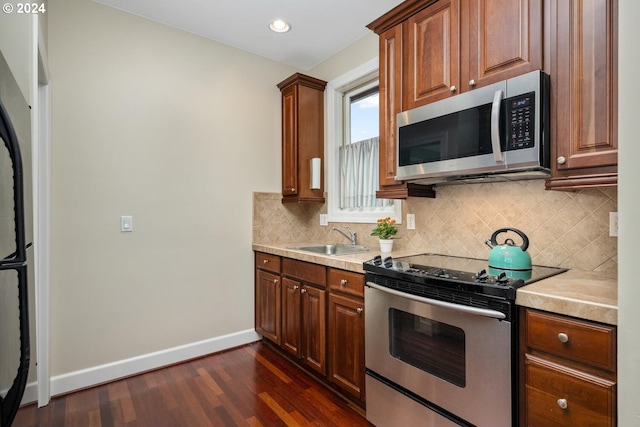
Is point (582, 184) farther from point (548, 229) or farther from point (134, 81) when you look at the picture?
point (134, 81)

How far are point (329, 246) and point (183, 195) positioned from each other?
135 centimetres

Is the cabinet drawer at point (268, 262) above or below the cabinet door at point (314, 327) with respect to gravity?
above

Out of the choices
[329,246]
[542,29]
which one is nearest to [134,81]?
[329,246]

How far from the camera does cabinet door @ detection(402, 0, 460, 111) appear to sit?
1835 mm

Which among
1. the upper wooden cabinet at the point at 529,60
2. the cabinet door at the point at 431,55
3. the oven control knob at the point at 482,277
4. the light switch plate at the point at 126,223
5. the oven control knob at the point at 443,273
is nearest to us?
the upper wooden cabinet at the point at 529,60

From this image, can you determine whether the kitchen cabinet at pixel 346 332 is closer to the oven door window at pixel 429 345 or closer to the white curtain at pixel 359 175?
the oven door window at pixel 429 345

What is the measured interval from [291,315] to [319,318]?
0.38 meters

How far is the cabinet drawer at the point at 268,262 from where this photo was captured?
9.33 feet

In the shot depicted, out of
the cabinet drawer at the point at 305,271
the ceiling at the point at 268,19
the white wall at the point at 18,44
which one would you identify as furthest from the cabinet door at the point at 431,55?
the white wall at the point at 18,44

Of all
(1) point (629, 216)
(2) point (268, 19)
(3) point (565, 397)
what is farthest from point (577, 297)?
(2) point (268, 19)

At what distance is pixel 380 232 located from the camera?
2.45m

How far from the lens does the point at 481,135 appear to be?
1677mm

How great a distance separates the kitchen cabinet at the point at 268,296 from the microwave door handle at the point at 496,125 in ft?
5.99

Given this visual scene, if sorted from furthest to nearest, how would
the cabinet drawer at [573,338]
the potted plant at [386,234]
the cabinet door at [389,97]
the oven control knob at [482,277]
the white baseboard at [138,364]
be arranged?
the potted plant at [386,234], the white baseboard at [138,364], the cabinet door at [389,97], the oven control knob at [482,277], the cabinet drawer at [573,338]
